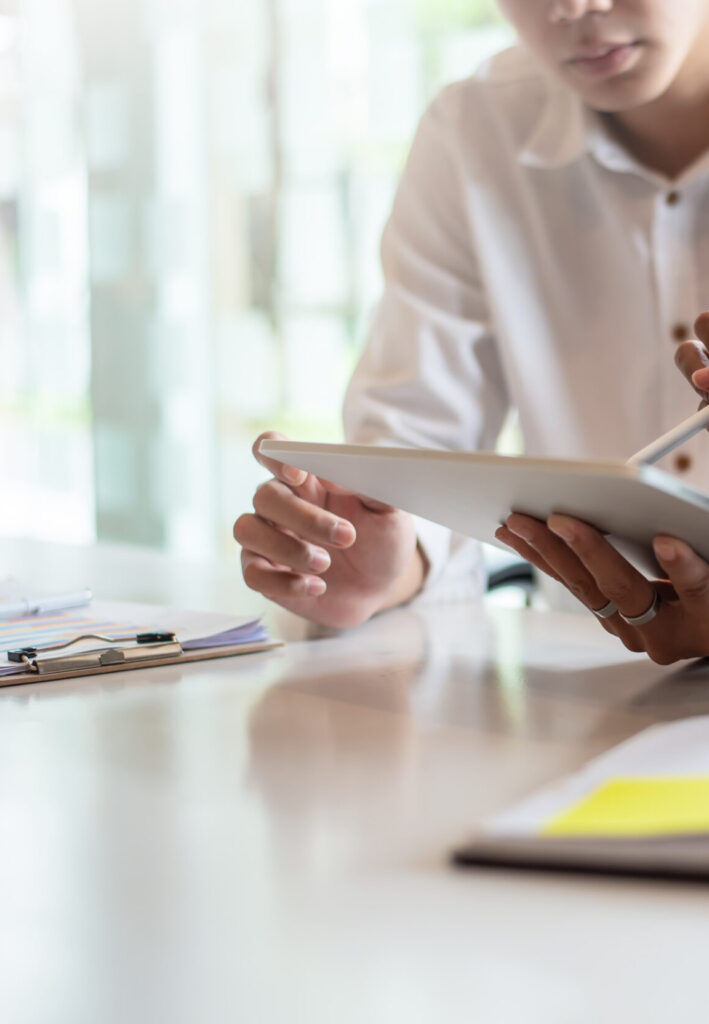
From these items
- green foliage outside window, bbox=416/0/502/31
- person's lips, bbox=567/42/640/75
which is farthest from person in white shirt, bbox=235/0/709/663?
green foliage outside window, bbox=416/0/502/31

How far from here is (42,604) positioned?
918mm

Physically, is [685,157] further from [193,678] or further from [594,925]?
[594,925]

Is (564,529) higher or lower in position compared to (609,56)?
lower

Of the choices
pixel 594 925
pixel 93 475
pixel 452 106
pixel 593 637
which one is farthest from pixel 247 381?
pixel 594 925

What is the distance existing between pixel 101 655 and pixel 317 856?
0.37 m

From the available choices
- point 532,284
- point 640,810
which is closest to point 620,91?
point 532,284

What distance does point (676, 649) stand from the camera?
0.71m

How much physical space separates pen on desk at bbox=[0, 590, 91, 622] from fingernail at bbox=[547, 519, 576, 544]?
1.50ft

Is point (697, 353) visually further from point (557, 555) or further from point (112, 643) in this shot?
point (112, 643)

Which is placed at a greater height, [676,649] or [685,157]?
[685,157]

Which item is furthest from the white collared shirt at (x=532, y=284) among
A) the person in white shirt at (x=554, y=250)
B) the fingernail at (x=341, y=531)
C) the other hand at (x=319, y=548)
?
the fingernail at (x=341, y=531)

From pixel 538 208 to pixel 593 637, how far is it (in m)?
0.70

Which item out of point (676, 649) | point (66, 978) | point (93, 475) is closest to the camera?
point (66, 978)

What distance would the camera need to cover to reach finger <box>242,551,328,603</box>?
0.88 meters
